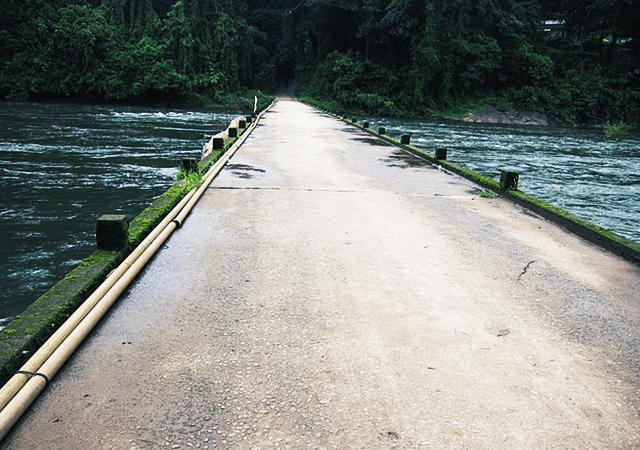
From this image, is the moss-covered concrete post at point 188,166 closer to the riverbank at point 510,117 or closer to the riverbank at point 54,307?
the riverbank at point 54,307

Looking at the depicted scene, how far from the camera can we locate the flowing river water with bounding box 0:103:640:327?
22.2ft

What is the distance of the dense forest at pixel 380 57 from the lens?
47.4 m

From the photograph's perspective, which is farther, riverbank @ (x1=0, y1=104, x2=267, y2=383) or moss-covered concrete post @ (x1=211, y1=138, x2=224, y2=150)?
moss-covered concrete post @ (x1=211, y1=138, x2=224, y2=150)

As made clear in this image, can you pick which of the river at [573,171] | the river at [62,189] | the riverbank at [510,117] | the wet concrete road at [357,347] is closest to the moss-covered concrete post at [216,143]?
the river at [62,189]

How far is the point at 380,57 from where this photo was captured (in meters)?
56.6

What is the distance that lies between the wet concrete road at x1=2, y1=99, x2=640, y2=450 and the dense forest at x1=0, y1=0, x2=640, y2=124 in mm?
42141

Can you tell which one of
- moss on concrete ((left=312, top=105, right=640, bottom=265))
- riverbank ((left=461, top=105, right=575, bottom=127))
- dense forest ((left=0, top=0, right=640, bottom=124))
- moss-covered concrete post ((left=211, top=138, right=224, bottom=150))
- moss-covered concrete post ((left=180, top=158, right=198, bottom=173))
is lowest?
moss on concrete ((left=312, top=105, right=640, bottom=265))

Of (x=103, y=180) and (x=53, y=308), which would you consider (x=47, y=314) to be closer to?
(x=53, y=308)

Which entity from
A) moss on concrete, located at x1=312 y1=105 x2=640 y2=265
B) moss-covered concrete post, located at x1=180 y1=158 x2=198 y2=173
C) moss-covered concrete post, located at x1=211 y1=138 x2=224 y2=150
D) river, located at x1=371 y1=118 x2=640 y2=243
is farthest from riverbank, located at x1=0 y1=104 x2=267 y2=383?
river, located at x1=371 y1=118 x2=640 y2=243

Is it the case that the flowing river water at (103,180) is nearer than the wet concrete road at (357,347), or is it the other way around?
the wet concrete road at (357,347)

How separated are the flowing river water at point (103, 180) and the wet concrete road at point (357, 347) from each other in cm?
199

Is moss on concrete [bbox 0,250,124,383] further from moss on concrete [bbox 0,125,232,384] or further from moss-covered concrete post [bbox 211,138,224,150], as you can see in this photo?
moss-covered concrete post [bbox 211,138,224,150]

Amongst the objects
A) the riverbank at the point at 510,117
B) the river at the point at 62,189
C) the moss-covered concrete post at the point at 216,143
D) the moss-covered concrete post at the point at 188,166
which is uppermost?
the riverbank at the point at 510,117

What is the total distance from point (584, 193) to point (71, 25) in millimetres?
53252
